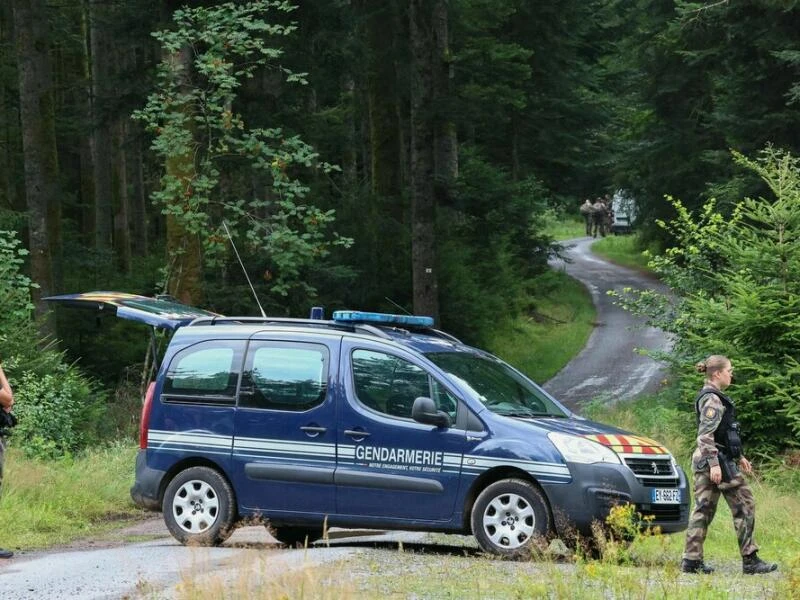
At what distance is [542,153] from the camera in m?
43.2

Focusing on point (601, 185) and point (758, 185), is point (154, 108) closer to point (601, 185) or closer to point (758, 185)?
point (758, 185)

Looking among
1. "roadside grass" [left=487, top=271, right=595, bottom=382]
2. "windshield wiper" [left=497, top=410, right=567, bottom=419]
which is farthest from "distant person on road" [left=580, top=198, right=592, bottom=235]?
"windshield wiper" [left=497, top=410, right=567, bottom=419]

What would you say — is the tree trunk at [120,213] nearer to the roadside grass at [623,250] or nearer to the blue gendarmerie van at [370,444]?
the blue gendarmerie van at [370,444]

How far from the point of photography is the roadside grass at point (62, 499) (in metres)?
12.1

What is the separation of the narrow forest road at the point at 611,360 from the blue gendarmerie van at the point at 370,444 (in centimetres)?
1123

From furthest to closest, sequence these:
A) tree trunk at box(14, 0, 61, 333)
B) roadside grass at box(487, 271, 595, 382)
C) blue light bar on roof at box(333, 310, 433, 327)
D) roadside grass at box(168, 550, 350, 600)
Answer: roadside grass at box(487, 271, 595, 382)
tree trunk at box(14, 0, 61, 333)
blue light bar on roof at box(333, 310, 433, 327)
roadside grass at box(168, 550, 350, 600)

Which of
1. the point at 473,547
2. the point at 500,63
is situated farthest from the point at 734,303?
the point at 500,63

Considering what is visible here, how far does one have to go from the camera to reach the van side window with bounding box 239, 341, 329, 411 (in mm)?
11055

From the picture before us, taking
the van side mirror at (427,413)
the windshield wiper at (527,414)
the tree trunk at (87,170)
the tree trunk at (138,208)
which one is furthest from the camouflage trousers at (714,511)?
the tree trunk at (138,208)

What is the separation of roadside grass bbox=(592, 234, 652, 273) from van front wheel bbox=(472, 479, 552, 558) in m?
40.4

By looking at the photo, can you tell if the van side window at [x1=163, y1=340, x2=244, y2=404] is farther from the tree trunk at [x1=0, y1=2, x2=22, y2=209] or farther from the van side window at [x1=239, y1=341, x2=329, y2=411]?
the tree trunk at [x1=0, y1=2, x2=22, y2=209]

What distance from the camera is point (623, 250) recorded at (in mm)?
57688

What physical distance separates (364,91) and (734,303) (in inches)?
773

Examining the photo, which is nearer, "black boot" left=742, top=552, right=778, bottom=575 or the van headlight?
"black boot" left=742, top=552, right=778, bottom=575
